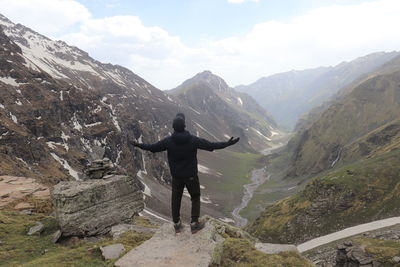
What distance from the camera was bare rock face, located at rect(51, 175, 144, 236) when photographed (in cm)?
2241

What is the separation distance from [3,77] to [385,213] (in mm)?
141067

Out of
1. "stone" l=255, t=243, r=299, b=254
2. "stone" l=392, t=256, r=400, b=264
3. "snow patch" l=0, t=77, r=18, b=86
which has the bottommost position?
"stone" l=392, t=256, r=400, b=264

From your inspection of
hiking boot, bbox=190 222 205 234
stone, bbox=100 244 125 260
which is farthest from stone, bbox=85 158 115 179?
hiking boot, bbox=190 222 205 234

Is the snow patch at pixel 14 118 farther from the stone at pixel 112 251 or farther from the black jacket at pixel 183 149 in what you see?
the black jacket at pixel 183 149

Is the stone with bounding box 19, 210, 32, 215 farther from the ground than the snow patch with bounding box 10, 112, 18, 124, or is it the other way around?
the snow patch with bounding box 10, 112, 18, 124

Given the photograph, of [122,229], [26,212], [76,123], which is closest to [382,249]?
[122,229]

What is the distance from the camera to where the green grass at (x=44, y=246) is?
1717 centimetres

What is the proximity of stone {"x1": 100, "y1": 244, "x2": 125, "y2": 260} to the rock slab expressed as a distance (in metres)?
2.29

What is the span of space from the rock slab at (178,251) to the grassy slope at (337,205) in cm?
7320

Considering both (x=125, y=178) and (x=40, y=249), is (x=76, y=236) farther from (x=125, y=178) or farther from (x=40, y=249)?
(x=125, y=178)

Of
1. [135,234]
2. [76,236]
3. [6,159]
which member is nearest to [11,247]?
[76,236]

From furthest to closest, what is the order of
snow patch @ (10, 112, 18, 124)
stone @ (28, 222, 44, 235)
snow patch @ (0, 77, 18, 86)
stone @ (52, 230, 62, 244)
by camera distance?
snow patch @ (0, 77, 18, 86), snow patch @ (10, 112, 18, 124), stone @ (28, 222, 44, 235), stone @ (52, 230, 62, 244)

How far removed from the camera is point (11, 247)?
68.4 feet

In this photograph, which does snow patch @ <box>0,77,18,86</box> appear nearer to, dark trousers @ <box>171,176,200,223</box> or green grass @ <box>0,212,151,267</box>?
green grass @ <box>0,212,151,267</box>
